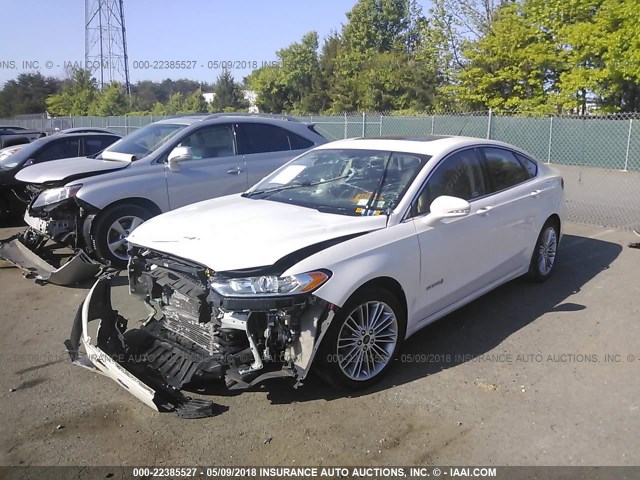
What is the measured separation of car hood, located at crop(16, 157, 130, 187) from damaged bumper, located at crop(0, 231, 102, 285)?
2.92 feet

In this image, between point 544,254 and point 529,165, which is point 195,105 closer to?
point 529,165

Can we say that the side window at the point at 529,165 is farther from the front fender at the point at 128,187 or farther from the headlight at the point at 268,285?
the front fender at the point at 128,187

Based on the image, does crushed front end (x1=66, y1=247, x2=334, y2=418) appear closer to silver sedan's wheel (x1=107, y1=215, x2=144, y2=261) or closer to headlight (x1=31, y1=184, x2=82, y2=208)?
silver sedan's wheel (x1=107, y1=215, x2=144, y2=261)

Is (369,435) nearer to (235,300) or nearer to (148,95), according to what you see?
(235,300)

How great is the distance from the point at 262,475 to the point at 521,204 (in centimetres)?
367

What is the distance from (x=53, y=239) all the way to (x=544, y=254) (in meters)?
5.80

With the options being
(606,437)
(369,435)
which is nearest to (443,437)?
(369,435)

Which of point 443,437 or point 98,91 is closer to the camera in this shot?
point 443,437

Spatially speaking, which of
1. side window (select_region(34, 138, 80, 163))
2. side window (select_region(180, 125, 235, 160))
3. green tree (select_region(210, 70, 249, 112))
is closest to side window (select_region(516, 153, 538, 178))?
side window (select_region(180, 125, 235, 160))

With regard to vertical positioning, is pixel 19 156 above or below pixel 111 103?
below

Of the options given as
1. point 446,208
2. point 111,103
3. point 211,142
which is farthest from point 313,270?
point 111,103

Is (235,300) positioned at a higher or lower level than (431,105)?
lower

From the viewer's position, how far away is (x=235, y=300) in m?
3.32

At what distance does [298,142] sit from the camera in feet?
26.7
